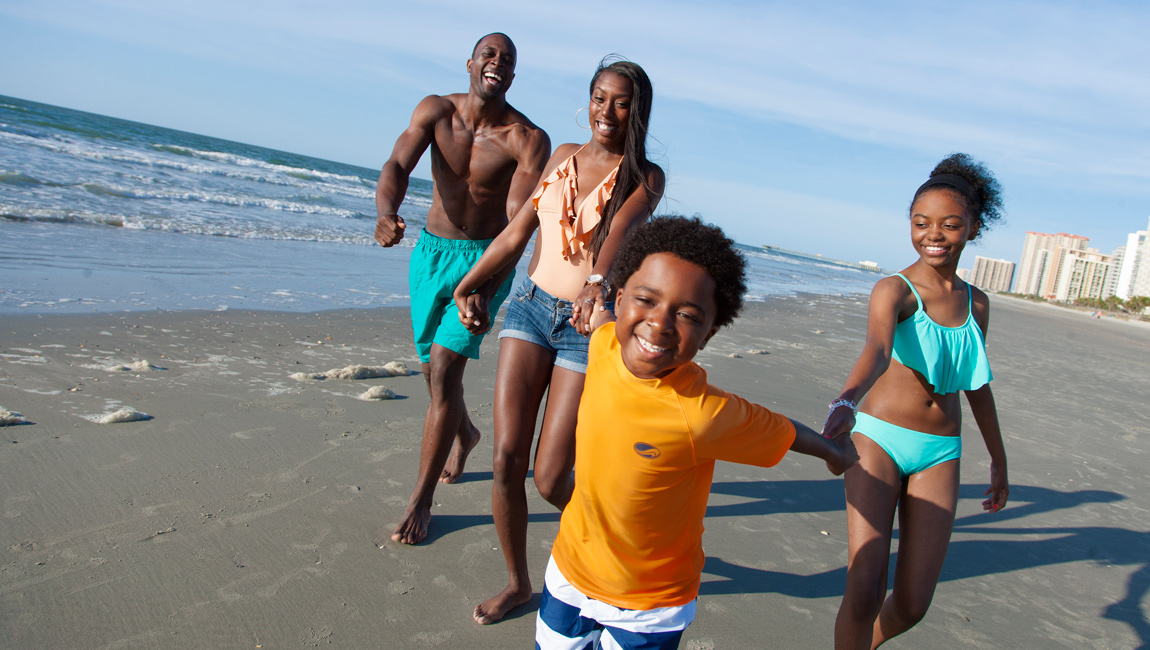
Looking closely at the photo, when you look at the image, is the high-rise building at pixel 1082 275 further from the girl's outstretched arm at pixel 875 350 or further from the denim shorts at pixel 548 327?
the denim shorts at pixel 548 327

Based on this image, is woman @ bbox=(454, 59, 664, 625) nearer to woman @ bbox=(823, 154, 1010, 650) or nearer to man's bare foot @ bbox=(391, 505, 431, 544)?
man's bare foot @ bbox=(391, 505, 431, 544)

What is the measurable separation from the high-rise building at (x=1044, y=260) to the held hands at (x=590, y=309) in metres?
79.3

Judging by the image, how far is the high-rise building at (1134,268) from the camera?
53.3 m

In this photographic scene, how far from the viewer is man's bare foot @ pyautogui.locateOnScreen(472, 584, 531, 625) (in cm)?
261

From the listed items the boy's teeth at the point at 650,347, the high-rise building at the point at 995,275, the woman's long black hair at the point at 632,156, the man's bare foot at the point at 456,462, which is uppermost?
the high-rise building at the point at 995,275

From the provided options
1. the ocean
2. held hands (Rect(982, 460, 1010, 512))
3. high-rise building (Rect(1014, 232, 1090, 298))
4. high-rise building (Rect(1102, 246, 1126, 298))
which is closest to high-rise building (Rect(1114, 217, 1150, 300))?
high-rise building (Rect(1102, 246, 1126, 298))

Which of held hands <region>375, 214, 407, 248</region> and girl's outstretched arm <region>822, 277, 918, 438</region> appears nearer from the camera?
girl's outstretched arm <region>822, 277, 918, 438</region>

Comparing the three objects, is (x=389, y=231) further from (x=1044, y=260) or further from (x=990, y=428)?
(x=1044, y=260)

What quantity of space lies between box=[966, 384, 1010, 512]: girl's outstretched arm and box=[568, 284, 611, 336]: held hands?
147cm

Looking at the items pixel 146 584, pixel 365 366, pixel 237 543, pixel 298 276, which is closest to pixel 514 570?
pixel 237 543

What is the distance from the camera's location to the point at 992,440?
8.85ft

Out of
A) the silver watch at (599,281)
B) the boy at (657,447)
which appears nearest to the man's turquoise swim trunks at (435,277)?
the silver watch at (599,281)

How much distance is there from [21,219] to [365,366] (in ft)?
27.0

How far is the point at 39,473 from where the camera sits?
3.12 metres
